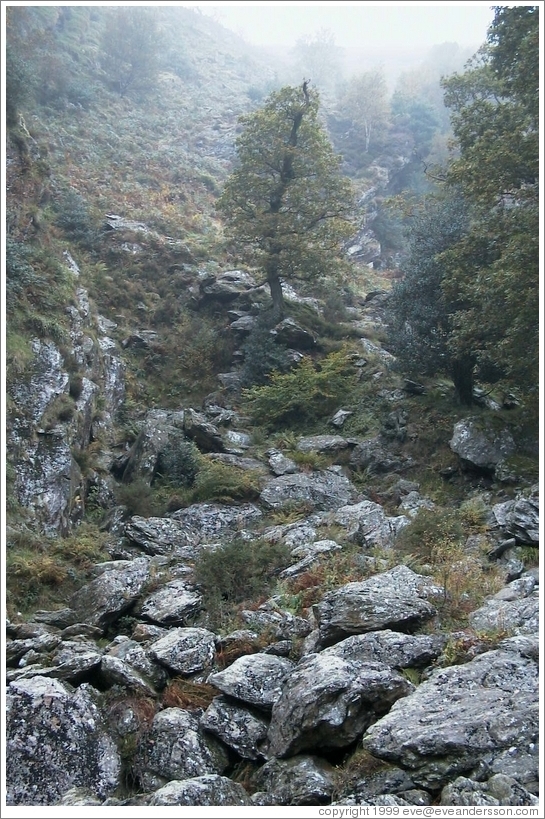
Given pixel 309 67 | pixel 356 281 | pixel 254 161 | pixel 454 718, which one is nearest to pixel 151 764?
pixel 454 718

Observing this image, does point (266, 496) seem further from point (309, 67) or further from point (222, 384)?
point (309, 67)

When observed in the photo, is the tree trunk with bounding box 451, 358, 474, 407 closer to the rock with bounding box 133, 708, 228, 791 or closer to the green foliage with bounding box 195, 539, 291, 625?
the green foliage with bounding box 195, 539, 291, 625

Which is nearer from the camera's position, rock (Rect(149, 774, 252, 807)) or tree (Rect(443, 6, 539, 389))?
rock (Rect(149, 774, 252, 807))

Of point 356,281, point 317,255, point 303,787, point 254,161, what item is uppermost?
point 254,161

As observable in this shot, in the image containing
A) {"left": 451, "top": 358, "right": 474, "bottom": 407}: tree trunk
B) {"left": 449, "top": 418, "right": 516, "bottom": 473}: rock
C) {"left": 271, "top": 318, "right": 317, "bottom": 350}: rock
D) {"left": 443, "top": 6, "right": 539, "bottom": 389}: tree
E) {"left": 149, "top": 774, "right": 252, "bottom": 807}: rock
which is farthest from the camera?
{"left": 271, "top": 318, "right": 317, "bottom": 350}: rock

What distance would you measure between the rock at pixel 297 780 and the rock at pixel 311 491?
22.2ft

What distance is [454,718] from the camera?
16.6ft

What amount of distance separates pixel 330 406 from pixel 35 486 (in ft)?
27.8

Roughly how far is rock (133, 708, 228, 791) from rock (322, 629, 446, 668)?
57.2 inches

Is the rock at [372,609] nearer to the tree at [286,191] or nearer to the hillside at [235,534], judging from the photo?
the hillside at [235,534]

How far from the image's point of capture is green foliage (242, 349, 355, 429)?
53.6 feet

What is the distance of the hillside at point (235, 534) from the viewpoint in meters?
5.39

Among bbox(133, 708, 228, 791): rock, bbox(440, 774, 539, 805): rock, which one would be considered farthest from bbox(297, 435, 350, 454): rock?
bbox(440, 774, 539, 805): rock

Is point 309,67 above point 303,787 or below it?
above
